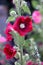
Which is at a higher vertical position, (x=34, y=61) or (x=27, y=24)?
(x=27, y=24)

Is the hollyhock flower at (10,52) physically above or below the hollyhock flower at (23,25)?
below

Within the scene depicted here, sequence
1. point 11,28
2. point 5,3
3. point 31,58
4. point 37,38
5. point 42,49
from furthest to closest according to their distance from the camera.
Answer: point 5,3
point 37,38
point 42,49
point 31,58
point 11,28

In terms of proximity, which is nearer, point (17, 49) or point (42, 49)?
point (17, 49)

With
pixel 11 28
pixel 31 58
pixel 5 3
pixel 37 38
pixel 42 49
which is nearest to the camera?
pixel 11 28

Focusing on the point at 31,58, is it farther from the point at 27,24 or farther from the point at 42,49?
the point at 42,49

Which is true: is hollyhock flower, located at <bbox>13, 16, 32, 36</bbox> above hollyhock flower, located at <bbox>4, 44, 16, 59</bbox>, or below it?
above

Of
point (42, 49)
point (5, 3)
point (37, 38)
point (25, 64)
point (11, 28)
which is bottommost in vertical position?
point (25, 64)

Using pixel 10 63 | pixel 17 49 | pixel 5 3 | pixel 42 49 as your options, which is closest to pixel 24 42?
pixel 17 49
